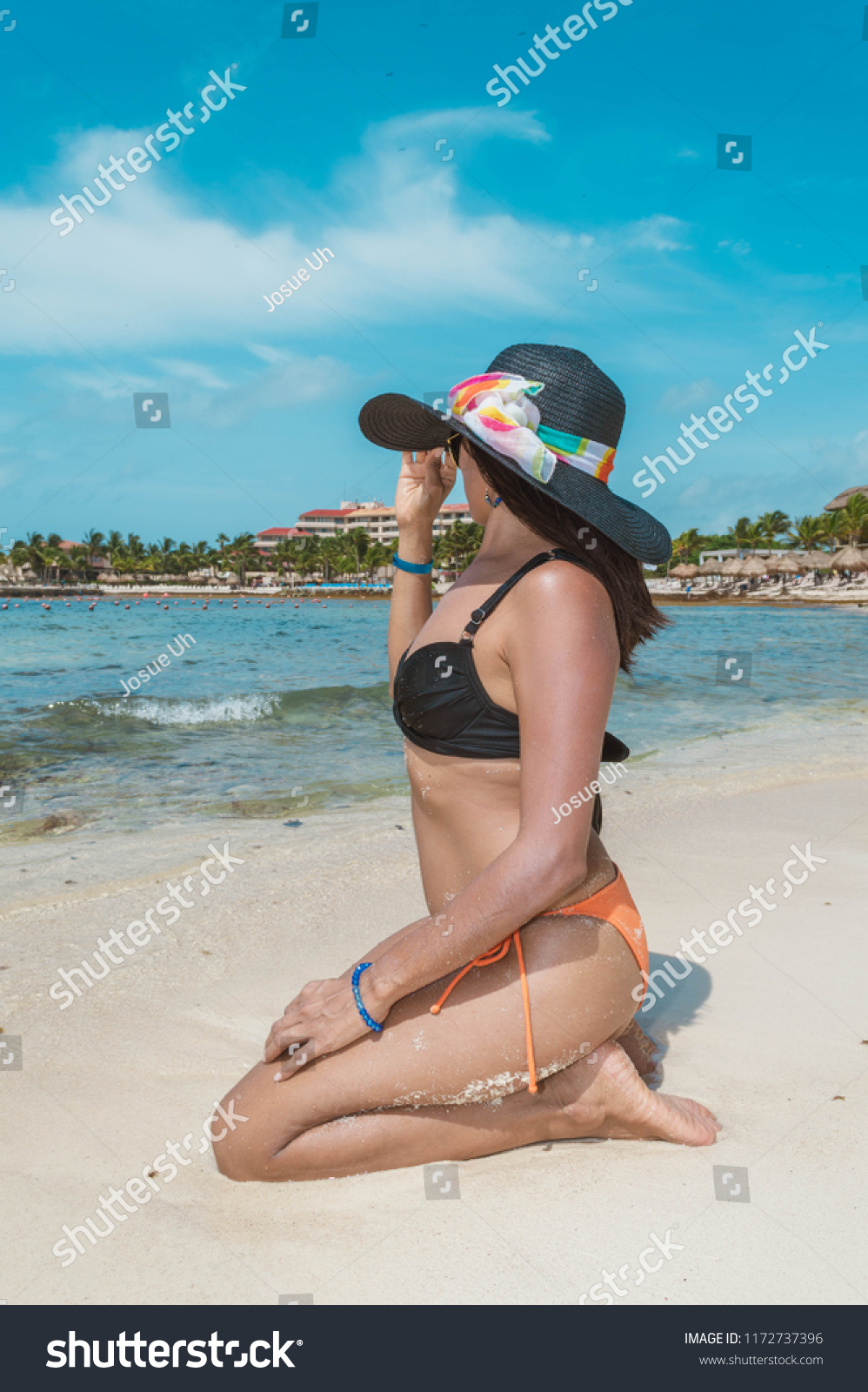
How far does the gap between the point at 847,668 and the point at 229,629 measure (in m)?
27.5

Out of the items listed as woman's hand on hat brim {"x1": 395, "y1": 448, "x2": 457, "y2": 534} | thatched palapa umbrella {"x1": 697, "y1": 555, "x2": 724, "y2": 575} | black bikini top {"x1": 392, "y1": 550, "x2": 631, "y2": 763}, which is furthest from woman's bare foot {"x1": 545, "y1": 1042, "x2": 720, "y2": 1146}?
thatched palapa umbrella {"x1": 697, "y1": 555, "x2": 724, "y2": 575}

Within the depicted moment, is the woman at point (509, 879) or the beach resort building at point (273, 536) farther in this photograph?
the beach resort building at point (273, 536)

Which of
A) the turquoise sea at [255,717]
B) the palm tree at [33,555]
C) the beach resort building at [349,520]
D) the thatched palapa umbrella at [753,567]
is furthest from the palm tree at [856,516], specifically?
the palm tree at [33,555]

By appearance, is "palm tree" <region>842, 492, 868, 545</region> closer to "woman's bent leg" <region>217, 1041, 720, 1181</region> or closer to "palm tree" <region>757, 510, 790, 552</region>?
"palm tree" <region>757, 510, 790, 552</region>

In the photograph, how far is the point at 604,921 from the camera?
2.20 m

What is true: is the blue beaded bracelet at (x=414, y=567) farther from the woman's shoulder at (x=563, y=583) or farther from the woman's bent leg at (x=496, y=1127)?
the woman's bent leg at (x=496, y=1127)

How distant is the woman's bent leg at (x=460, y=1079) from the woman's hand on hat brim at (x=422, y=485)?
132 cm

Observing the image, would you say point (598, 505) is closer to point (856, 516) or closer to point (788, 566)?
point (788, 566)

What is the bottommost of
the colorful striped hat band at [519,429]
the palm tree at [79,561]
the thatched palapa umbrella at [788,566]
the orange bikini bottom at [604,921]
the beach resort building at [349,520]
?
the orange bikini bottom at [604,921]

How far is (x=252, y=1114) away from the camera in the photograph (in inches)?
86.2

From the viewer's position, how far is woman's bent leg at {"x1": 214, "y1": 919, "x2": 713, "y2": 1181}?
208 centimetres

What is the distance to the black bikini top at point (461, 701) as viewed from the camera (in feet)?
6.89

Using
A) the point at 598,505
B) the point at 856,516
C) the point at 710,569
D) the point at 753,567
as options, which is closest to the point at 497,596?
the point at 598,505

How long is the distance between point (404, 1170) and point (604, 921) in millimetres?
786
